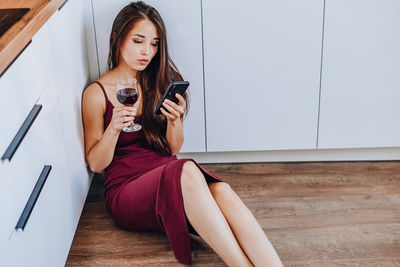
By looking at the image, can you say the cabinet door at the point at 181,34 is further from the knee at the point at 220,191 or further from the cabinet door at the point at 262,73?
the knee at the point at 220,191

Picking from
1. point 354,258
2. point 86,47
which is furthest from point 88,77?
point 354,258

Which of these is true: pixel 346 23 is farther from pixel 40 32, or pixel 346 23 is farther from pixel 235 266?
pixel 40 32

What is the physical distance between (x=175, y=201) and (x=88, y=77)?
2.85 feet

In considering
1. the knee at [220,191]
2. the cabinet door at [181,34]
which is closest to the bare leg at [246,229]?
the knee at [220,191]

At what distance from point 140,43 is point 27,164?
2.74ft

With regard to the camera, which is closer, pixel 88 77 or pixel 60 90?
pixel 60 90

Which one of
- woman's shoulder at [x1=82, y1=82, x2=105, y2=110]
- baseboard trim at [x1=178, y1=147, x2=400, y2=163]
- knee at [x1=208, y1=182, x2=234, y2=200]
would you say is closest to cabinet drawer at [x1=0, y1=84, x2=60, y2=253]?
woman's shoulder at [x1=82, y1=82, x2=105, y2=110]

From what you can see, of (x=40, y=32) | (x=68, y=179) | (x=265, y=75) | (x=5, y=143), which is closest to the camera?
(x=5, y=143)

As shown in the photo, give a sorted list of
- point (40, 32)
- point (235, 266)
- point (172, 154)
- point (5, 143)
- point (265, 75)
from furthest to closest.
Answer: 1. point (265, 75)
2. point (172, 154)
3. point (235, 266)
4. point (40, 32)
5. point (5, 143)

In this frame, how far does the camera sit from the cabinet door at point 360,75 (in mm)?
2373

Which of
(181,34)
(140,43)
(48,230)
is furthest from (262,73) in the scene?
(48,230)

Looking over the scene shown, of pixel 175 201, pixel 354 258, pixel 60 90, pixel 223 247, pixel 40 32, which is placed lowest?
pixel 354 258

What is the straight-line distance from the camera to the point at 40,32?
1646mm

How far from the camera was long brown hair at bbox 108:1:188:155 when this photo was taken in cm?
212
